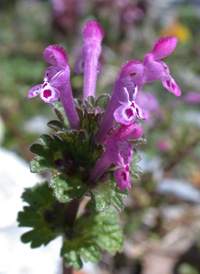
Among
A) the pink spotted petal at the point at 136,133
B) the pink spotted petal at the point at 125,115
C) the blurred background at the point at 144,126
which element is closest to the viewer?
the pink spotted petal at the point at 125,115

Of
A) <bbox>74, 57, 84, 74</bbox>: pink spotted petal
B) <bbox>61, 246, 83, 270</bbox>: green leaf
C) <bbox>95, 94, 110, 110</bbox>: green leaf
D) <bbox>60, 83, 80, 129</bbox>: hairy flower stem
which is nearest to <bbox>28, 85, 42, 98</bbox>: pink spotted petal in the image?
<bbox>60, 83, 80, 129</bbox>: hairy flower stem

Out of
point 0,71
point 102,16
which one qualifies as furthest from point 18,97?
point 102,16

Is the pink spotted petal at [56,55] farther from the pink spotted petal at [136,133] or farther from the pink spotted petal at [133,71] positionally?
the pink spotted petal at [136,133]

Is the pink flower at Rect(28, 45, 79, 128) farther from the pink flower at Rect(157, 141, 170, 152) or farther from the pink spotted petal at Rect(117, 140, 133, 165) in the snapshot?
the pink flower at Rect(157, 141, 170, 152)

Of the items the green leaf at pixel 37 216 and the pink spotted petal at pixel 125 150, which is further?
the green leaf at pixel 37 216

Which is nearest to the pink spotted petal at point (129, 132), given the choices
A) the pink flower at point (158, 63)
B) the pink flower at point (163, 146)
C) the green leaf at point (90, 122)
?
the green leaf at point (90, 122)

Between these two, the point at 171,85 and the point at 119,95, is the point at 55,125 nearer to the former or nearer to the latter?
the point at 119,95

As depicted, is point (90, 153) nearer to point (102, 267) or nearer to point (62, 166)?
point (62, 166)
